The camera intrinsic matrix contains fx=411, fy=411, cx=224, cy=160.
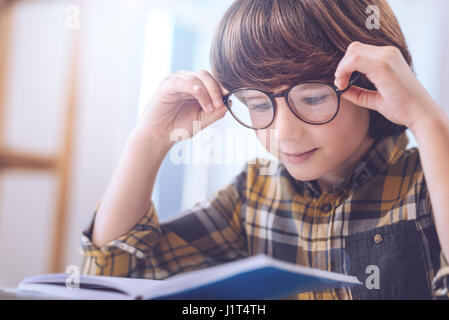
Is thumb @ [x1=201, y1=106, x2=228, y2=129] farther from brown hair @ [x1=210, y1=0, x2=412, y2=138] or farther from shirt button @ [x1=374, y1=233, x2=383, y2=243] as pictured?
shirt button @ [x1=374, y1=233, x2=383, y2=243]

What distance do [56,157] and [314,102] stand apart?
0.69m

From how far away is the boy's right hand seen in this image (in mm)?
751

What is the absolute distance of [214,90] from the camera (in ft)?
2.42

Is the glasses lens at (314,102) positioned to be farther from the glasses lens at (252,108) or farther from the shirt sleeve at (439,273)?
the shirt sleeve at (439,273)

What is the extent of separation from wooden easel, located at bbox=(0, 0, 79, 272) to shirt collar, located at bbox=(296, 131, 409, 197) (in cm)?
67

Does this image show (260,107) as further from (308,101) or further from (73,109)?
(73,109)

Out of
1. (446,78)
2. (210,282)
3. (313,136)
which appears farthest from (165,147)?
(446,78)

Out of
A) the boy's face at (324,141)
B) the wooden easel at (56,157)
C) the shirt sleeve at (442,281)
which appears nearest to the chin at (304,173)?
the boy's face at (324,141)

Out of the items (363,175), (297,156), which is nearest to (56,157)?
(297,156)

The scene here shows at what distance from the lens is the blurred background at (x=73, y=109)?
89 cm

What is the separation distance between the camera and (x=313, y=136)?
0.69 m

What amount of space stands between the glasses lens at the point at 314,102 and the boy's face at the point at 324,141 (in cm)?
1

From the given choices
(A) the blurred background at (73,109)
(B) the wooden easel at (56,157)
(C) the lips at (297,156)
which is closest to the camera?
(C) the lips at (297,156)
